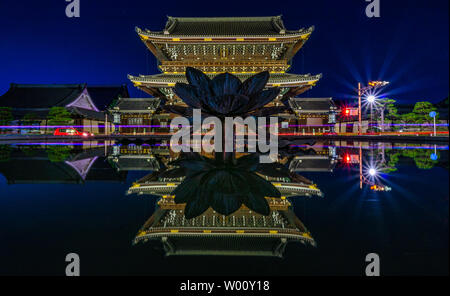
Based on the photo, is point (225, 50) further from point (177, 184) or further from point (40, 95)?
point (40, 95)

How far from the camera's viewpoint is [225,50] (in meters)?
12.1

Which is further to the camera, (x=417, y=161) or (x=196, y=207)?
(x=417, y=161)

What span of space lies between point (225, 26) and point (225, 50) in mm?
2740

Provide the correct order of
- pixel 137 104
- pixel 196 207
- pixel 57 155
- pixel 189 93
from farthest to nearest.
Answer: pixel 137 104 < pixel 57 155 < pixel 189 93 < pixel 196 207

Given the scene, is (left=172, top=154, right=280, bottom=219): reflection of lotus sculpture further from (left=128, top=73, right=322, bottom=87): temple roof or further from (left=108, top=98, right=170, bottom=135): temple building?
(left=108, top=98, right=170, bottom=135): temple building

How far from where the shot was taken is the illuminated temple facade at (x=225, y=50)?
1151cm

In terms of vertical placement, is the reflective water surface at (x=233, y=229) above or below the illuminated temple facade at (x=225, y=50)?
below

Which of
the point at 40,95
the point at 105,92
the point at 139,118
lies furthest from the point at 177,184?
the point at 105,92

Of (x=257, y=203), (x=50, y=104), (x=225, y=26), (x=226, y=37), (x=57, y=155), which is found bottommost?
(x=257, y=203)

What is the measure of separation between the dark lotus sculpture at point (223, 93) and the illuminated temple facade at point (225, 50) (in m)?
7.10

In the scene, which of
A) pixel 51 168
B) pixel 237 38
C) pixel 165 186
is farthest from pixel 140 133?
pixel 165 186

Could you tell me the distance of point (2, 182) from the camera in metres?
3.10

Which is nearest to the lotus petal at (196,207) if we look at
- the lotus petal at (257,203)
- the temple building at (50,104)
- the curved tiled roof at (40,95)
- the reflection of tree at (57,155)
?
the lotus petal at (257,203)

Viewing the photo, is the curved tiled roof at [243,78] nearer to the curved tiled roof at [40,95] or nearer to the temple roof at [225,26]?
the temple roof at [225,26]
